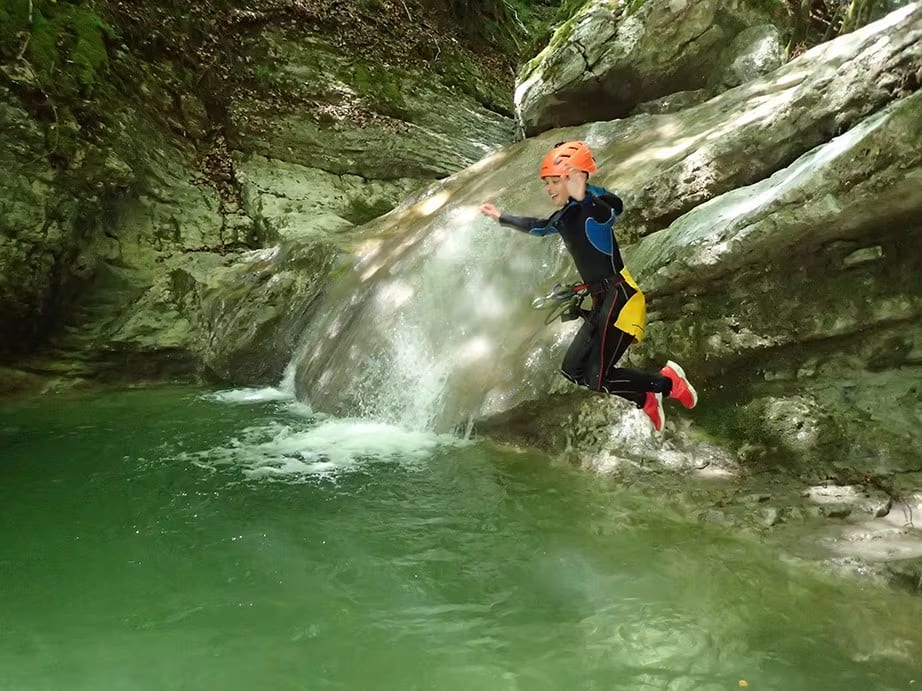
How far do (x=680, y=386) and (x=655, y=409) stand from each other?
0.23 m

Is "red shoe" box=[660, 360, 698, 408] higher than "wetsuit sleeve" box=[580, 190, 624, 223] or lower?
lower

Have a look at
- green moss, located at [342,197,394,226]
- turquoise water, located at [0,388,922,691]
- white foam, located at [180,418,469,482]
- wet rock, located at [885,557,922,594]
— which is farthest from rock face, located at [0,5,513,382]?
wet rock, located at [885,557,922,594]

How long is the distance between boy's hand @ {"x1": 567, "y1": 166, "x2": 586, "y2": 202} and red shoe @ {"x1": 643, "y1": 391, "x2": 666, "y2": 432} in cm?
144

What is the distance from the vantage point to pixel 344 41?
44.6ft

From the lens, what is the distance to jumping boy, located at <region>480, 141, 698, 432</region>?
4262 millimetres

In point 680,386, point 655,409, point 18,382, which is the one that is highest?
point 18,382

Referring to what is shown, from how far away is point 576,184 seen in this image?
4.27 meters

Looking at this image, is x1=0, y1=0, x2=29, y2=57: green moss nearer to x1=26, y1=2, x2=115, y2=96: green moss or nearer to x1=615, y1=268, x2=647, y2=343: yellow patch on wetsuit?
x1=26, y1=2, x2=115, y2=96: green moss

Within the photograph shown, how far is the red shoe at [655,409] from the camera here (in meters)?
4.69

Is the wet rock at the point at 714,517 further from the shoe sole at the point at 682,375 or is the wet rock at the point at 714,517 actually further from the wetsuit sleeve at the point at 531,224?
the wetsuit sleeve at the point at 531,224

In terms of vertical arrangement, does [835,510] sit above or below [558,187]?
below

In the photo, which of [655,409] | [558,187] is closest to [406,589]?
[655,409]

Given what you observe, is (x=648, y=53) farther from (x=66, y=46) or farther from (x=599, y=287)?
(x=66, y=46)

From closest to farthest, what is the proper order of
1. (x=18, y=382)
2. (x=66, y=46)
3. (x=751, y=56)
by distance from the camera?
1. (x=751, y=56)
2. (x=18, y=382)
3. (x=66, y=46)
